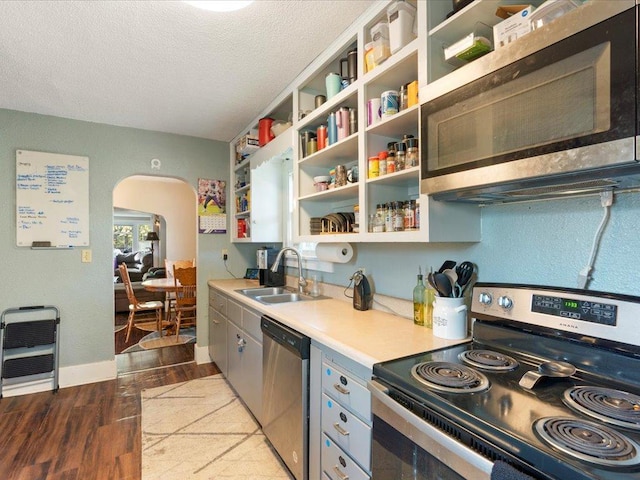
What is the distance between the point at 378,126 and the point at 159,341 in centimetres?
398

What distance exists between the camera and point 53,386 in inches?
113

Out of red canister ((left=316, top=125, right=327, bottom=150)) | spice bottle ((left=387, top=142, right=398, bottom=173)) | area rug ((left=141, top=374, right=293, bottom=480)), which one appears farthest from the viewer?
red canister ((left=316, top=125, right=327, bottom=150))

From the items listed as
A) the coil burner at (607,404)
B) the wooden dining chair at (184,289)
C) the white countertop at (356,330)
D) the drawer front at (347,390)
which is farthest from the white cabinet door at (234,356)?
the coil burner at (607,404)

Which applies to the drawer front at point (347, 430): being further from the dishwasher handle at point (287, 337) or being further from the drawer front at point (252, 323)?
the drawer front at point (252, 323)

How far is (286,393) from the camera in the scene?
1.74m

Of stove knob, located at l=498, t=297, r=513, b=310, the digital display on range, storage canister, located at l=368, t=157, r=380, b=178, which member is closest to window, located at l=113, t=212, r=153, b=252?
storage canister, located at l=368, t=157, r=380, b=178

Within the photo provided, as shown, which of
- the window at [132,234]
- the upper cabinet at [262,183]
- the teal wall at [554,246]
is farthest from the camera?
the window at [132,234]

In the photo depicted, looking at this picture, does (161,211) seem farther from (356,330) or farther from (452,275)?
(452,275)

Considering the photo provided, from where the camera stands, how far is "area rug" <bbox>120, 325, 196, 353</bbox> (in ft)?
13.1

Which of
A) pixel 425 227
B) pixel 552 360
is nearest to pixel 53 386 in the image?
pixel 425 227

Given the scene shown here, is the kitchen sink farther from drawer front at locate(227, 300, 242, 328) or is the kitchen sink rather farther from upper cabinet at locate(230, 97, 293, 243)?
upper cabinet at locate(230, 97, 293, 243)

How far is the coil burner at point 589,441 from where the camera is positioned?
615 millimetres

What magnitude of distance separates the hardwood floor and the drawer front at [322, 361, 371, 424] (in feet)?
4.25

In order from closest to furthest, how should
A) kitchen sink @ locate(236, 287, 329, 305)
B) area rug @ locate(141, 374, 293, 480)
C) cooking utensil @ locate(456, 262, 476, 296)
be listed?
cooking utensil @ locate(456, 262, 476, 296) < area rug @ locate(141, 374, 293, 480) < kitchen sink @ locate(236, 287, 329, 305)
